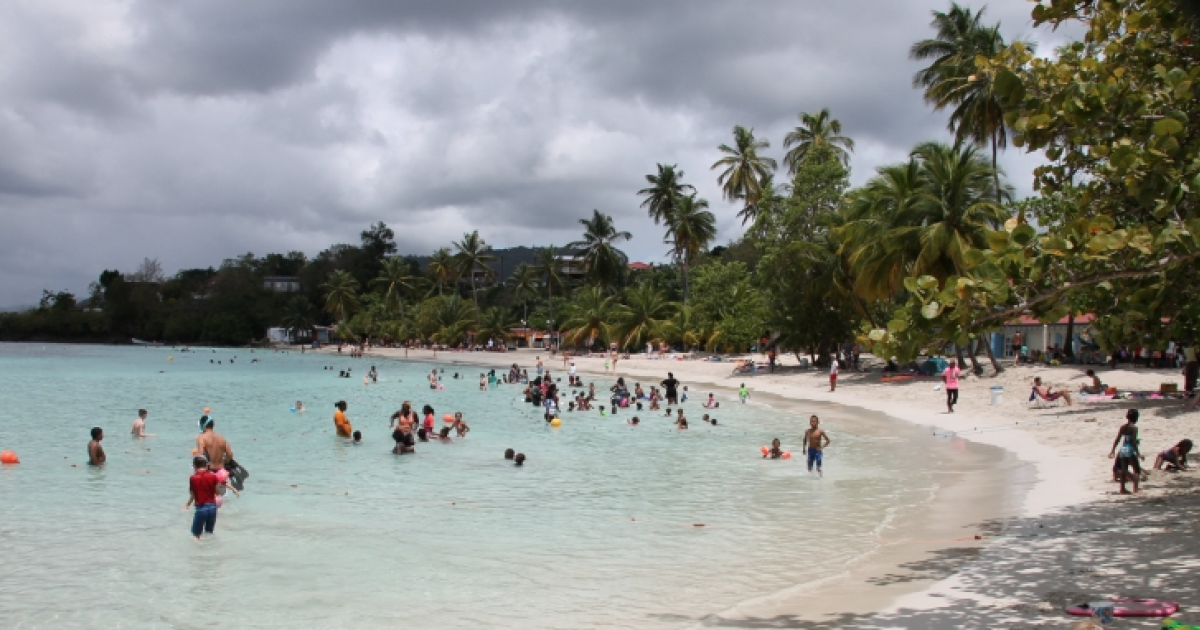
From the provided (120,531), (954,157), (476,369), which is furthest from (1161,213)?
(476,369)

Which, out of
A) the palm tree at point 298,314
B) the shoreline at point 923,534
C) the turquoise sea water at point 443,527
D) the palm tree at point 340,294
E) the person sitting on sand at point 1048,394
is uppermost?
the palm tree at point 340,294

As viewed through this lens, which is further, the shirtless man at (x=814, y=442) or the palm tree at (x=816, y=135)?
the palm tree at (x=816, y=135)

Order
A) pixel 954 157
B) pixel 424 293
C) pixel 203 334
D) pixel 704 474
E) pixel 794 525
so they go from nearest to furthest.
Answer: pixel 794 525
pixel 704 474
pixel 954 157
pixel 424 293
pixel 203 334

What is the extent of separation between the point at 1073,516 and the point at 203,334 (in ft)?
386

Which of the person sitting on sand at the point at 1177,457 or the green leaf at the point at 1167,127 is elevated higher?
the green leaf at the point at 1167,127

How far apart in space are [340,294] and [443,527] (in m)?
96.2

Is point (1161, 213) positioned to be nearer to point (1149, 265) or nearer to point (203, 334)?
point (1149, 265)

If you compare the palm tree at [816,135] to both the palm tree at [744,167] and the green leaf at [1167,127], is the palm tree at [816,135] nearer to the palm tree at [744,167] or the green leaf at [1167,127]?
the palm tree at [744,167]

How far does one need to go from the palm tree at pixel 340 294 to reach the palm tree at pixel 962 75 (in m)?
78.9

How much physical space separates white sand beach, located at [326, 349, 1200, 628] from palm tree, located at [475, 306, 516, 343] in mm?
58241

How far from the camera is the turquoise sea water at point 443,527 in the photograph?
30.0 ft

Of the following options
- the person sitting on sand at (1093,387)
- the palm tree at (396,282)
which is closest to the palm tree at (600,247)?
the palm tree at (396,282)

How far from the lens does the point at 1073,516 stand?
11367 millimetres

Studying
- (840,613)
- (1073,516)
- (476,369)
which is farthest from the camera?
(476,369)
